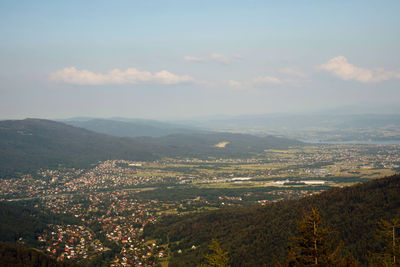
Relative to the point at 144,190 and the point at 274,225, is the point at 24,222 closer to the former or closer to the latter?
the point at 144,190

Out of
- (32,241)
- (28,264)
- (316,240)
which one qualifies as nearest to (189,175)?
(32,241)

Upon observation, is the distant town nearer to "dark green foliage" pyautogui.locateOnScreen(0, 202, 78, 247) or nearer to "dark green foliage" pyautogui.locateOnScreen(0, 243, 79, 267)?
"dark green foliage" pyautogui.locateOnScreen(0, 202, 78, 247)

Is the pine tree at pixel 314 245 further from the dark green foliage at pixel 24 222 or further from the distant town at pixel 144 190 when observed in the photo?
the dark green foliage at pixel 24 222

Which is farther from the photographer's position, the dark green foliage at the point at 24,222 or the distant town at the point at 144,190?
the distant town at the point at 144,190

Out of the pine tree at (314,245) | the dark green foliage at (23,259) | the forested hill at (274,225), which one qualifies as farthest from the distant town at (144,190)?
the pine tree at (314,245)

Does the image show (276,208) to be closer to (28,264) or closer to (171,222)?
(171,222)

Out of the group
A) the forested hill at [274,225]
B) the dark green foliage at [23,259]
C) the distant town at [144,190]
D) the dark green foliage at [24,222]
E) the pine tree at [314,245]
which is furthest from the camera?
the distant town at [144,190]

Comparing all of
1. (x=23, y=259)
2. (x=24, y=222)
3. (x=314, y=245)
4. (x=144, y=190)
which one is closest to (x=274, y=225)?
(x=23, y=259)
